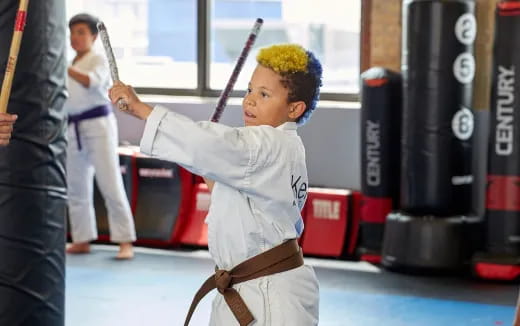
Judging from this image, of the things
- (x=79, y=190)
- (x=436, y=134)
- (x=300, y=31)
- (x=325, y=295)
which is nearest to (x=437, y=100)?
(x=436, y=134)

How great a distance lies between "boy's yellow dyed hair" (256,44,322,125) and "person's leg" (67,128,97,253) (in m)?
3.96

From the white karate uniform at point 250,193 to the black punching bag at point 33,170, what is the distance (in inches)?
44.4

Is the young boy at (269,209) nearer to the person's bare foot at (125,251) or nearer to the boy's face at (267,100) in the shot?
the boy's face at (267,100)

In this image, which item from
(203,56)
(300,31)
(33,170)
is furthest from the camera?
(203,56)

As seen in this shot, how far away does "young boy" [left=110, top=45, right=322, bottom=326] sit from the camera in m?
2.34

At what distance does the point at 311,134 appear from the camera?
Answer: 22.1 ft

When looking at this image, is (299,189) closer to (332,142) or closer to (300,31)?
(332,142)

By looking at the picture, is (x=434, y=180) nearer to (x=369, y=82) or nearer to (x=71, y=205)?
(x=369, y=82)

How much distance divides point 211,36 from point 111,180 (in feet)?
5.64

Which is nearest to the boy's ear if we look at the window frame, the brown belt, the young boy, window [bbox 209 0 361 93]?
the young boy

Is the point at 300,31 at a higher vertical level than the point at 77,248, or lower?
higher

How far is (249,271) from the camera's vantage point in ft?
7.92

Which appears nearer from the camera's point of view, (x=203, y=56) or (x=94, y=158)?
(x=94, y=158)

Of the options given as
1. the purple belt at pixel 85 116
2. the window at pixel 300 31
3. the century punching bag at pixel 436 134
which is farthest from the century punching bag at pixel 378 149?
the purple belt at pixel 85 116
